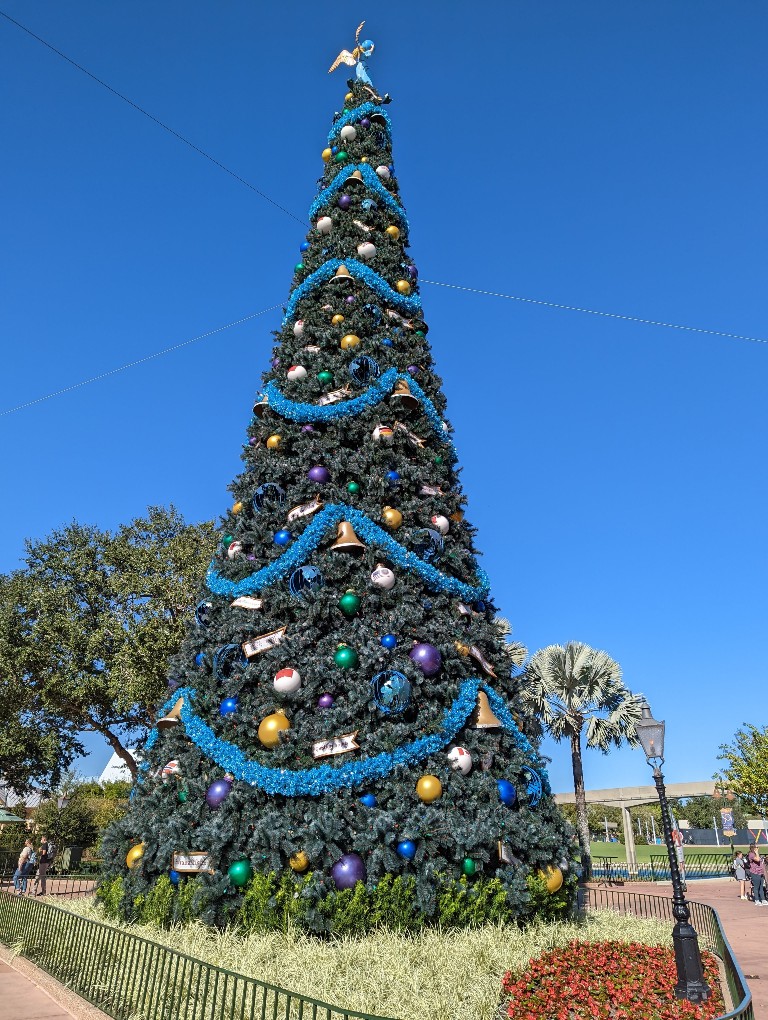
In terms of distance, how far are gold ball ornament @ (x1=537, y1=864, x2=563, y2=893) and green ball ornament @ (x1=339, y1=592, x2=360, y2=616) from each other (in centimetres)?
362

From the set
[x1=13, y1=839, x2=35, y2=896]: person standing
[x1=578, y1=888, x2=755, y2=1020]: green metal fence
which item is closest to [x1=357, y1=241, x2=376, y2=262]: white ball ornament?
[x1=578, y1=888, x2=755, y2=1020]: green metal fence

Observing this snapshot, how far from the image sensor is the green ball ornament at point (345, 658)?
7777 millimetres

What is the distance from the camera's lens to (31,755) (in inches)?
792

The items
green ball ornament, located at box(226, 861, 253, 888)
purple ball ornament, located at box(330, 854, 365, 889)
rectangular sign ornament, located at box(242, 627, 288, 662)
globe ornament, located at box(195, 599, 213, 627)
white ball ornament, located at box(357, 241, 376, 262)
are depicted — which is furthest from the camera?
white ball ornament, located at box(357, 241, 376, 262)

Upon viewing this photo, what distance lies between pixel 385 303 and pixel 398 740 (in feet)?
24.0

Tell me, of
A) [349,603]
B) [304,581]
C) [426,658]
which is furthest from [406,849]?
[304,581]

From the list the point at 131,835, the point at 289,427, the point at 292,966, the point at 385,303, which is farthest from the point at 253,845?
the point at 385,303

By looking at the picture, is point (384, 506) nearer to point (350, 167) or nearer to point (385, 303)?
point (385, 303)

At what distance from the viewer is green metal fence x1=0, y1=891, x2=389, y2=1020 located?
4355 mm

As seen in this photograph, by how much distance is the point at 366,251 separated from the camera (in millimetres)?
11766

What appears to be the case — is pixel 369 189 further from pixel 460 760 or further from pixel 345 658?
pixel 460 760

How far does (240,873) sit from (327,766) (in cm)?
140

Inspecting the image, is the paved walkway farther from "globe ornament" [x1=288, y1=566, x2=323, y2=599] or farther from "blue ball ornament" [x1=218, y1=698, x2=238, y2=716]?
"globe ornament" [x1=288, y1=566, x2=323, y2=599]

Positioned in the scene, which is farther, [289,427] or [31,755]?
[31,755]
